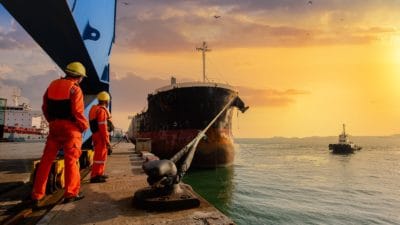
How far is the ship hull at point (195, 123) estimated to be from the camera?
72.3 ft

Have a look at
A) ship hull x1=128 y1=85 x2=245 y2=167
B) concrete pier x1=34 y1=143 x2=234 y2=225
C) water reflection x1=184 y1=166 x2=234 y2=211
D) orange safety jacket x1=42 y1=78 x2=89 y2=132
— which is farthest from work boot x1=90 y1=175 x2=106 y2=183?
ship hull x1=128 y1=85 x2=245 y2=167

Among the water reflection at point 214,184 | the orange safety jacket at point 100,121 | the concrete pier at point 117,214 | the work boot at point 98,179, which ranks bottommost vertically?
the water reflection at point 214,184

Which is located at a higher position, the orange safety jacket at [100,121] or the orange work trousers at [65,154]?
the orange safety jacket at [100,121]

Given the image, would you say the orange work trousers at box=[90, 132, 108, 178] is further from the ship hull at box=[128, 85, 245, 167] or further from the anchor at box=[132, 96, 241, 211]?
the ship hull at box=[128, 85, 245, 167]

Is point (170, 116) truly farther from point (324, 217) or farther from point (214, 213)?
point (214, 213)

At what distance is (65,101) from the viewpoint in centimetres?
377

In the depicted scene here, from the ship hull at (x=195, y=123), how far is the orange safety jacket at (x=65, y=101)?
1799 cm

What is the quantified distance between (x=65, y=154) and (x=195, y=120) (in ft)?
59.9

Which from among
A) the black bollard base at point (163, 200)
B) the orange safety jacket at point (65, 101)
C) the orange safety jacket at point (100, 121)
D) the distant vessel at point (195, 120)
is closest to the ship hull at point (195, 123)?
the distant vessel at point (195, 120)

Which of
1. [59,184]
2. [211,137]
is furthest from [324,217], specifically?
[59,184]

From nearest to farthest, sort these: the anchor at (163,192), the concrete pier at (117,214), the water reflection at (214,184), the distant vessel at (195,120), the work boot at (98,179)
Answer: the concrete pier at (117,214) → the anchor at (163,192) → the work boot at (98,179) → the water reflection at (214,184) → the distant vessel at (195,120)

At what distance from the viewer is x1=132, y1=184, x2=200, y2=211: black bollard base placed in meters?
3.26

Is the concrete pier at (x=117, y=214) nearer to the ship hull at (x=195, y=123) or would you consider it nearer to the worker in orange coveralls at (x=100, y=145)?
the worker in orange coveralls at (x=100, y=145)

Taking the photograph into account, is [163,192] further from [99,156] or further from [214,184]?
[214,184]
